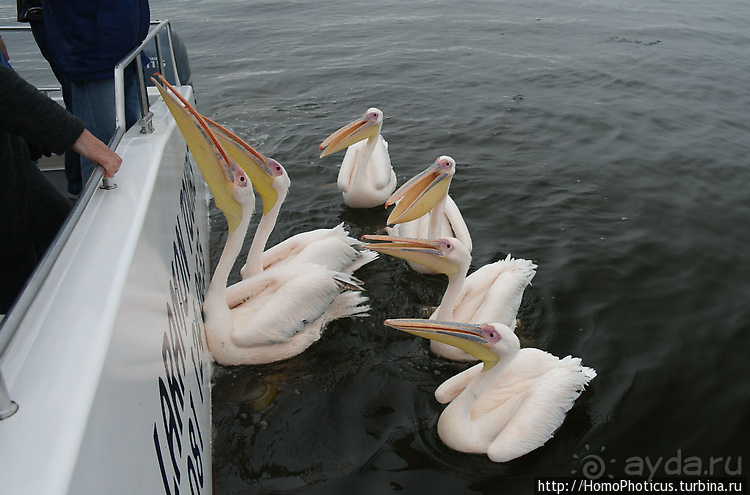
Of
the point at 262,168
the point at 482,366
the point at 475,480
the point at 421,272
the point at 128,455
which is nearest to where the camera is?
the point at 128,455

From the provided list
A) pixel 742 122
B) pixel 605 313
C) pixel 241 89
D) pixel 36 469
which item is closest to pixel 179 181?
pixel 36 469

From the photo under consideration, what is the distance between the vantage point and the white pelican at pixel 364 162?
4.91 meters

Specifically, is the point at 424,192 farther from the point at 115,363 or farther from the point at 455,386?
the point at 115,363

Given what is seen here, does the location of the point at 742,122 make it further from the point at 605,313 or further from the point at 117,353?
the point at 117,353

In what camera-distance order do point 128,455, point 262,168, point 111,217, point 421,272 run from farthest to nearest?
1. point 421,272
2. point 262,168
3. point 111,217
4. point 128,455

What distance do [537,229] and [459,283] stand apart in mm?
1732

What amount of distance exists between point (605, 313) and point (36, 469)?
11.7 ft

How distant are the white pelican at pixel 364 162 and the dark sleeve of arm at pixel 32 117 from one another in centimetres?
299

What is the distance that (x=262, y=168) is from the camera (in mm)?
3277

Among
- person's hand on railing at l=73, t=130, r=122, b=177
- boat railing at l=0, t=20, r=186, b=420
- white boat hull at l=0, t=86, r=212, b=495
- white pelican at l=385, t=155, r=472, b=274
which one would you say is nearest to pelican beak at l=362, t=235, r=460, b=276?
white pelican at l=385, t=155, r=472, b=274

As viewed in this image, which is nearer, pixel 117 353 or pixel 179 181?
pixel 117 353

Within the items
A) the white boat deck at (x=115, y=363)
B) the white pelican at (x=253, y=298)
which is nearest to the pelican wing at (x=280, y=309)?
the white pelican at (x=253, y=298)

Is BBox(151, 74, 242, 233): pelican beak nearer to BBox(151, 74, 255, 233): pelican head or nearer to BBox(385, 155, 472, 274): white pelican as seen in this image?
BBox(151, 74, 255, 233): pelican head

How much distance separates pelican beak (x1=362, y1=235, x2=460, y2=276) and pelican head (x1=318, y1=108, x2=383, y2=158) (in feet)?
5.62
